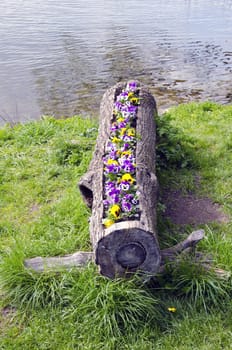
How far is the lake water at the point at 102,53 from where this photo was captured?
9219 millimetres

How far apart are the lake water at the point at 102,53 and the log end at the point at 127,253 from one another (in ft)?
18.1

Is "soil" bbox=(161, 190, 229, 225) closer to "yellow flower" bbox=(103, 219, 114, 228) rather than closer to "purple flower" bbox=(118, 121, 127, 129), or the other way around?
"purple flower" bbox=(118, 121, 127, 129)

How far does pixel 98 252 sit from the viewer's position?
3176mm

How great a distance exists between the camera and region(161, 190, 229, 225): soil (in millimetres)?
4309

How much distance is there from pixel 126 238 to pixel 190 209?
5.06ft

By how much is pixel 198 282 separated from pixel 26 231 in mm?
1734

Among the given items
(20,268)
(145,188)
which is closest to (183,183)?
(145,188)

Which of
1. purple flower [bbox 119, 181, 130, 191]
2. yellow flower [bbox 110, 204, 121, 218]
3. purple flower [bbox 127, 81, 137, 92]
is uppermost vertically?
purple flower [bbox 127, 81, 137, 92]

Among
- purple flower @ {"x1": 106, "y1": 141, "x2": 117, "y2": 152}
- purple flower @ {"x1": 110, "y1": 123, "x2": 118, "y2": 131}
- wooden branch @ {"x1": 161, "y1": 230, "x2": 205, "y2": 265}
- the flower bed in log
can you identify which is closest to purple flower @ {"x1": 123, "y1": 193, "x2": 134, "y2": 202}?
the flower bed in log

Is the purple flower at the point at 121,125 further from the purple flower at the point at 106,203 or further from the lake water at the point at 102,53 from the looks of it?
the lake water at the point at 102,53

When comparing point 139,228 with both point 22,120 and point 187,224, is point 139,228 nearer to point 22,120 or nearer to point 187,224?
point 187,224

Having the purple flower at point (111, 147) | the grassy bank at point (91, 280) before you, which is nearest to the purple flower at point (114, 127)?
the purple flower at point (111, 147)

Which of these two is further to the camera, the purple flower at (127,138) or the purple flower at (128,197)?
the purple flower at (127,138)

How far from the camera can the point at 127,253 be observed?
10.4 feet
